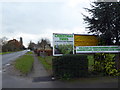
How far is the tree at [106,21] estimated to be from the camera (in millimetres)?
6578

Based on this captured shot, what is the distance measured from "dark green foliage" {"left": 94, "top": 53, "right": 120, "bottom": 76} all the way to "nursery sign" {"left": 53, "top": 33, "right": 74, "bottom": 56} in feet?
5.84

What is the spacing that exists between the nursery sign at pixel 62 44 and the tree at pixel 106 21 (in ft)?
5.54

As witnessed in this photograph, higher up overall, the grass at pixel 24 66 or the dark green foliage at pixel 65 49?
the dark green foliage at pixel 65 49

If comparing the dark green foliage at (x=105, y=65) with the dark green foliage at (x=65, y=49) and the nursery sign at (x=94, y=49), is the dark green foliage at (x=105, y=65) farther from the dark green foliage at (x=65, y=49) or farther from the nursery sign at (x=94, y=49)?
the dark green foliage at (x=65, y=49)

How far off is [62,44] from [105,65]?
9.33 ft

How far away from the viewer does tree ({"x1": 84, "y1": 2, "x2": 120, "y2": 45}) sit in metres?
6.58

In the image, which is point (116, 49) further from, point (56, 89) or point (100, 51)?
point (56, 89)

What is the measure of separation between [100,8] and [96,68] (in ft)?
11.7

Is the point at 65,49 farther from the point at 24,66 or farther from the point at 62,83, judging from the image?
the point at 24,66

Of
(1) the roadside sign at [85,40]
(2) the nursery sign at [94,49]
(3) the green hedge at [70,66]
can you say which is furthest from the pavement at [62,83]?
(1) the roadside sign at [85,40]

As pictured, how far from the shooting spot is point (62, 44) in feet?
22.1

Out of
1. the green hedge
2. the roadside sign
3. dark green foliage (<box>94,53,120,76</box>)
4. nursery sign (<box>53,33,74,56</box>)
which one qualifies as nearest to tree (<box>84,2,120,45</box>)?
the roadside sign

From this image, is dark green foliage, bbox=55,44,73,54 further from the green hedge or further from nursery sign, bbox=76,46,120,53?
the green hedge

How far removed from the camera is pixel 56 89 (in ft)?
15.3
